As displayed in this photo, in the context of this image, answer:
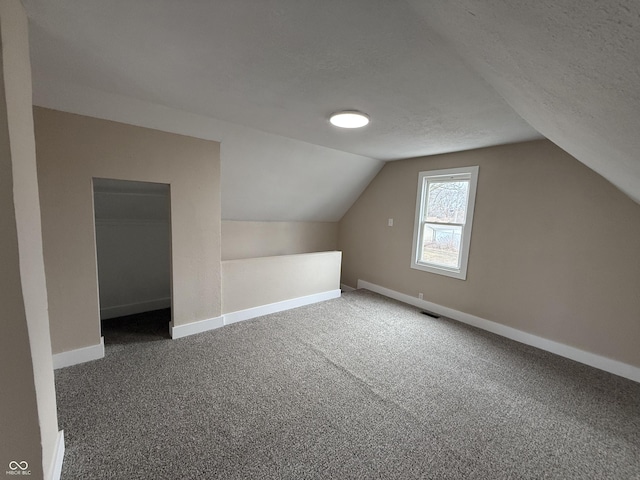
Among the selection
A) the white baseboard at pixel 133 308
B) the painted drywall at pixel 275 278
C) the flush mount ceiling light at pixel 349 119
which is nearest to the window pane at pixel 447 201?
the painted drywall at pixel 275 278

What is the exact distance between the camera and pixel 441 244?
3873mm

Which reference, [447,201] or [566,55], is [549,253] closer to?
[447,201]

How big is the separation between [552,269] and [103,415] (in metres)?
4.18

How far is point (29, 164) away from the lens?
125 centimetres

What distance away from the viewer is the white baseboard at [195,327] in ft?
9.36

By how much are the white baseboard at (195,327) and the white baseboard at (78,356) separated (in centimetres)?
60

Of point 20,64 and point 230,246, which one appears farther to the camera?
point 230,246

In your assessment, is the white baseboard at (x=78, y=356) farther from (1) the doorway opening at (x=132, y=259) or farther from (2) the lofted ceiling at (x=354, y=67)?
(2) the lofted ceiling at (x=354, y=67)

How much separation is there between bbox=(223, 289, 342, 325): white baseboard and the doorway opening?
720 mm

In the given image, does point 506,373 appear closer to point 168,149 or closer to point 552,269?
point 552,269

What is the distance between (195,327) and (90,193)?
164 centimetres

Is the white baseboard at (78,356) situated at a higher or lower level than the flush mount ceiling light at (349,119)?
lower

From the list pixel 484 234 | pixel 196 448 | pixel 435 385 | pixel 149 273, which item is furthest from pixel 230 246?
pixel 484 234

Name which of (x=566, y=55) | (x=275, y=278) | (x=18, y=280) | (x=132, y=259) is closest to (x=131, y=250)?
(x=132, y=259)
